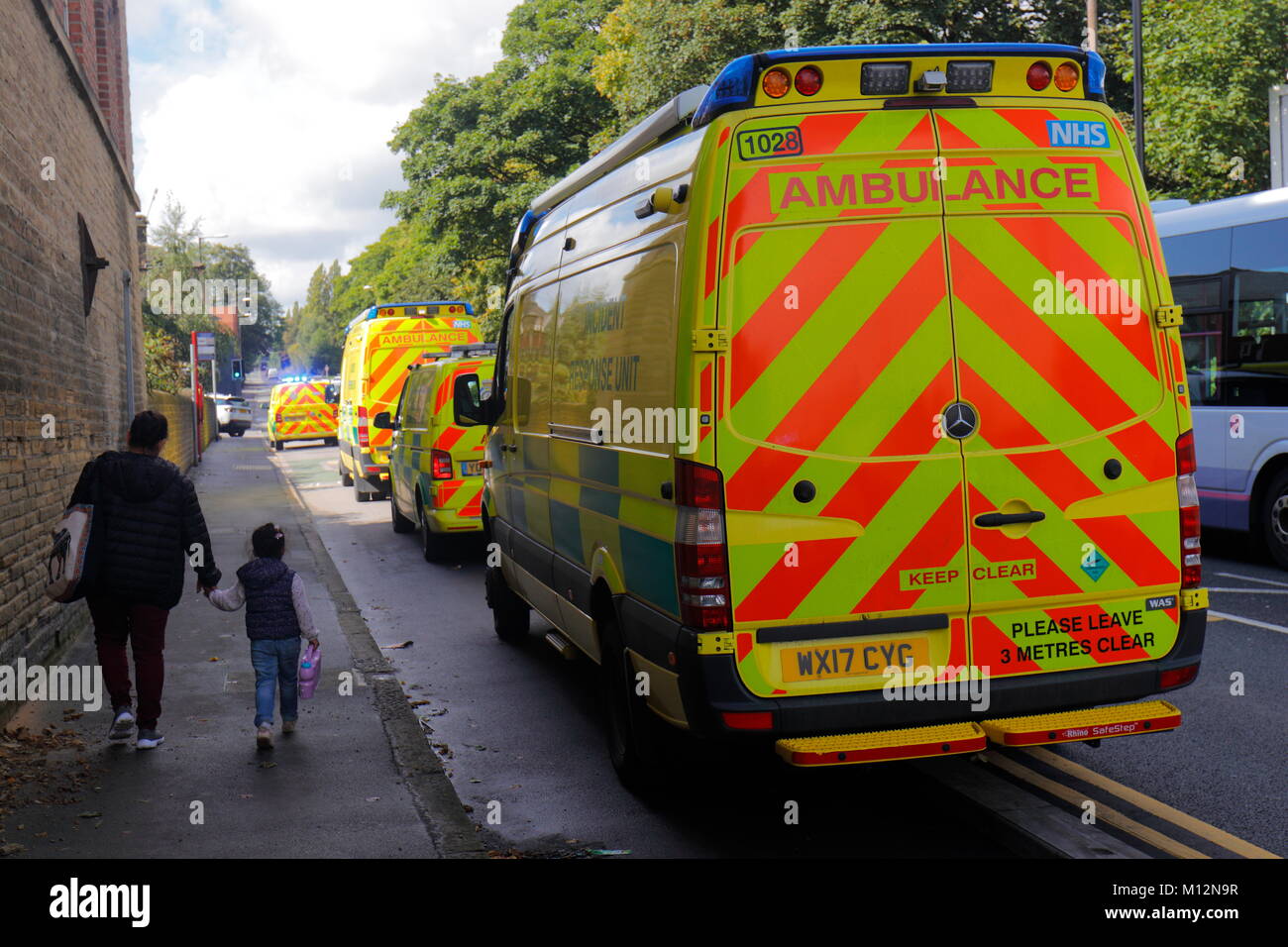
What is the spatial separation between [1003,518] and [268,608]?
12.1 ft

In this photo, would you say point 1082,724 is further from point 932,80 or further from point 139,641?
point 139,641

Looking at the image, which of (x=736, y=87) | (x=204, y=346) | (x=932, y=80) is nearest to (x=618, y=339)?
(x=736, y=87)

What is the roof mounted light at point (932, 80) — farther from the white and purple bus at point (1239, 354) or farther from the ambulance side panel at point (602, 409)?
the white and purple bus at point (1239, 354)

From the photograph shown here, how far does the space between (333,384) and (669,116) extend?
4415 cm

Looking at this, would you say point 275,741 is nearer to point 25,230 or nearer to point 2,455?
point 2,455

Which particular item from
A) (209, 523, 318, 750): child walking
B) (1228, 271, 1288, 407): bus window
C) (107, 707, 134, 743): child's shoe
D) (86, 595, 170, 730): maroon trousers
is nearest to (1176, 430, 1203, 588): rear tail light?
(209, 523, 318, 750): child walking

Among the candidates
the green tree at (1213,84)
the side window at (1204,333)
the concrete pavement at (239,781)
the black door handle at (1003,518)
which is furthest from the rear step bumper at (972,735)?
the green tree at (1213,84)

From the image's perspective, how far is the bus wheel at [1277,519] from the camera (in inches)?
436

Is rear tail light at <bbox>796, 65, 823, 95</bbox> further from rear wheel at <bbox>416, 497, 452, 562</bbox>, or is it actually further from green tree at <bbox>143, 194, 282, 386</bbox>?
green tree at <bbox>143, 194, 282, 386</bbox>

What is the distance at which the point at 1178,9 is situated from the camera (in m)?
22.4

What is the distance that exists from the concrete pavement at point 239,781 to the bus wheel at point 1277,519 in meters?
7.84
